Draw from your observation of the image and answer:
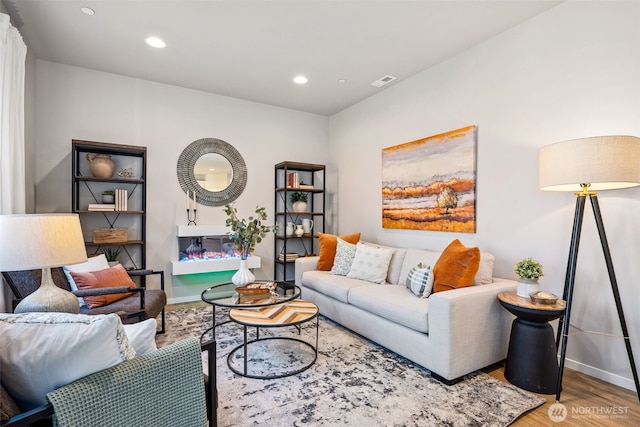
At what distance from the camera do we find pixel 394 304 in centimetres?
264

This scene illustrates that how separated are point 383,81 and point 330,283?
2540mm

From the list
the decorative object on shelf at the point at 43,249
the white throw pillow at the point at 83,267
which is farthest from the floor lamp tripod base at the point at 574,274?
the white throw pillow at the point at 83,267

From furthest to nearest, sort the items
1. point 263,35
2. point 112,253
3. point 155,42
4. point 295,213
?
1. point 295,213
2. point 112,253
3. point 155,42
4. point 263,35

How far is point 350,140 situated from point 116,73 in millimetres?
3170

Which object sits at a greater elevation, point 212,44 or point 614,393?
point 212,44

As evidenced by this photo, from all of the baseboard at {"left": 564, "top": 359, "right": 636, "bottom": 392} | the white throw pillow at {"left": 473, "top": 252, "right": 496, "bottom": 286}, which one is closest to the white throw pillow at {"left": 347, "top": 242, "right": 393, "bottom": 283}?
the white throw pillow at {"left": 473, "top": 252, "right": 496, "bottom": 286}

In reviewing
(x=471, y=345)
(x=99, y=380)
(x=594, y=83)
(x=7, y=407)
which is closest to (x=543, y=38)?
(x=594, y=83)

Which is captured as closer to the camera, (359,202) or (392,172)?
(392,172)

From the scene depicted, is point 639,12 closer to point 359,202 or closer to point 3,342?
point 359,202

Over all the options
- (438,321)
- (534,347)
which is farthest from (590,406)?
(438,321)

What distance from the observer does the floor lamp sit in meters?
1.90

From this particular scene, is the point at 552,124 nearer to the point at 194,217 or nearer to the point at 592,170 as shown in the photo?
the point at 592,170

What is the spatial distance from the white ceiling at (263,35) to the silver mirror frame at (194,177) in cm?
84

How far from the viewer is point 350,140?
4.95 metres
